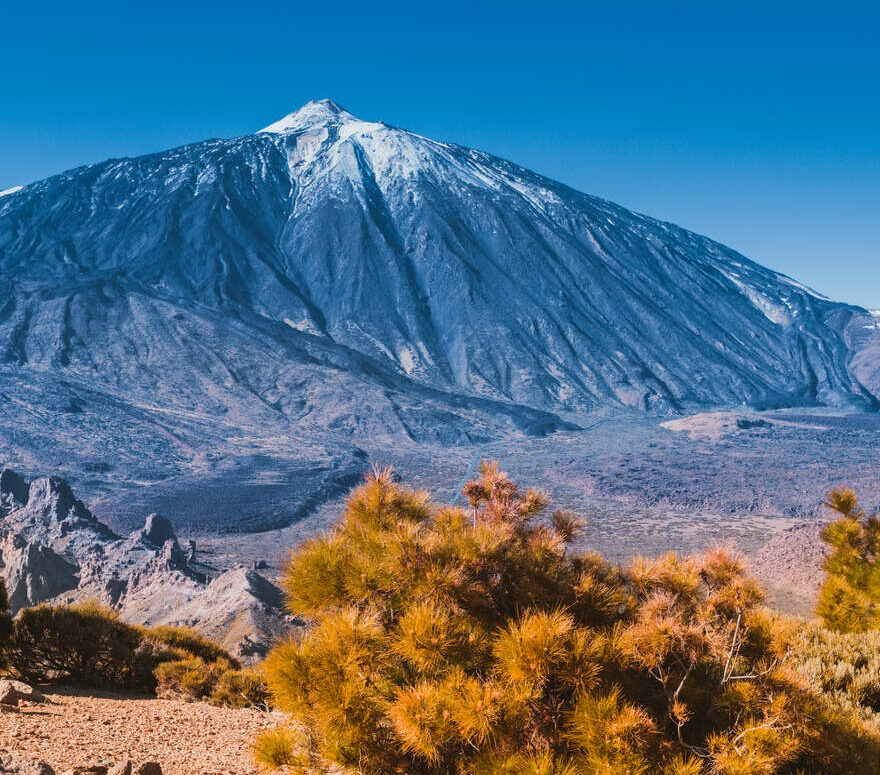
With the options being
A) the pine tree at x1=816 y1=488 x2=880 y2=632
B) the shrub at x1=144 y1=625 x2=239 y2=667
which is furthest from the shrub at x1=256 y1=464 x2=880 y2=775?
the shrub at x1=144 y1=625 x2=239 y2=667

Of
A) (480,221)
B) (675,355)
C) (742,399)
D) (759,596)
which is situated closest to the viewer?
(759,596)

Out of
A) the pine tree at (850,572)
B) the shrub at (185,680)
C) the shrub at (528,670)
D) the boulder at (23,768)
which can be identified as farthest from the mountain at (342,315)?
the shrub at (528,670)

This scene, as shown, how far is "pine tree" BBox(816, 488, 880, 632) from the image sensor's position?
27.0 feet

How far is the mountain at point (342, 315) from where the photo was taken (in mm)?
46500

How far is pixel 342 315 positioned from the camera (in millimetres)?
80375

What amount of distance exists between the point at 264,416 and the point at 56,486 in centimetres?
2662

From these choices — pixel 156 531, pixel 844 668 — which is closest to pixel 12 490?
pixel 156 531

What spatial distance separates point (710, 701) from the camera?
3223 mm

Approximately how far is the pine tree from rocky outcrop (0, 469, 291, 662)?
903cm

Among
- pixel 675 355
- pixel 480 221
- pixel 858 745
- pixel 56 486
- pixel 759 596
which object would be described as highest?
pixel 480 221

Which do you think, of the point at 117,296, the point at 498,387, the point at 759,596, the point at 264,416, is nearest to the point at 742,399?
the point at 498,387

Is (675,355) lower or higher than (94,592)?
higher

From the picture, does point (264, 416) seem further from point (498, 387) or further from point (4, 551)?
point (4, 551)

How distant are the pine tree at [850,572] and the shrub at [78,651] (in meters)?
7.98
